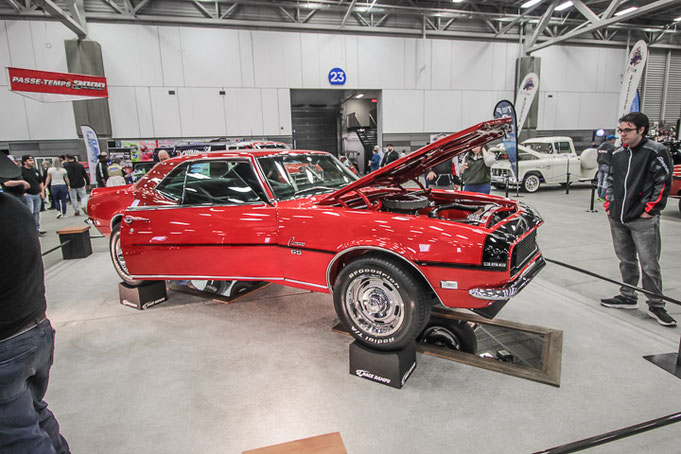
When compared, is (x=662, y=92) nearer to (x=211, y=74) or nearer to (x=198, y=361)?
(x=211, y=74)

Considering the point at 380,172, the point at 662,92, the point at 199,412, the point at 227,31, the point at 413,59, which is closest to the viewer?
the point at 199,412

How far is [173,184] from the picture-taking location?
3.56 metres

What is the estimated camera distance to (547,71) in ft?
60.4

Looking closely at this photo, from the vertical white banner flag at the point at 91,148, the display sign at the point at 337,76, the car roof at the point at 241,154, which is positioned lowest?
the car roof at the point at 241,154

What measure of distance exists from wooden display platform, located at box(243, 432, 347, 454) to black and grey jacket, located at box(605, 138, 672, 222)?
125 inches

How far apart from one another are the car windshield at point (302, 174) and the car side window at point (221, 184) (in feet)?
0.49

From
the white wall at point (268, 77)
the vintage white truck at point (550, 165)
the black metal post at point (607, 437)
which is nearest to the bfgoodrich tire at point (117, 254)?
the black metal post at point (607, 437)

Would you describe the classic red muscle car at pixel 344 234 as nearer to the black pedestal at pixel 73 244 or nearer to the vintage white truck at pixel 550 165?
the black pedestal at pixel 73 244

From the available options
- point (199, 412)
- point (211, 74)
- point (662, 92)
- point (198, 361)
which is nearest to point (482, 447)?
point (199, 412)

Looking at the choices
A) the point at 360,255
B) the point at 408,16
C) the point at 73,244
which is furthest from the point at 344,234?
the point at 408,16

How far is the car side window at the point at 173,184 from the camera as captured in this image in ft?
11.5

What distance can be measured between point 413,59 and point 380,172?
52.9 ft

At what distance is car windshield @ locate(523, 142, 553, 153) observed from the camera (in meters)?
12.6

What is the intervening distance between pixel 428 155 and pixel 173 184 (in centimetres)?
238
